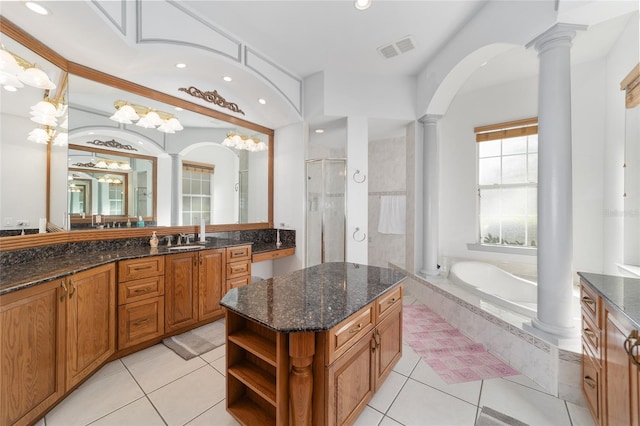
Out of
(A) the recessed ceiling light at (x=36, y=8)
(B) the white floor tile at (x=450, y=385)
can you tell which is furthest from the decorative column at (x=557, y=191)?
(A) the recessed ceiling light at (x=36, y=8)

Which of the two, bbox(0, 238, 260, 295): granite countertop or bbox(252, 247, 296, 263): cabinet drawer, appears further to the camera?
bbox(252, 247, 296, 263): cabinet drawer

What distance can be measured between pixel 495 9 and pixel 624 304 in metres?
2.37

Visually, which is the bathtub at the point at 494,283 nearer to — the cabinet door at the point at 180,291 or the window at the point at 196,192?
the cabinet door at the point at 180,291

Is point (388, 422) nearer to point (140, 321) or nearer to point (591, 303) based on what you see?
point (591, 303)

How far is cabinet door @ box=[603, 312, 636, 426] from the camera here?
1.04 metres

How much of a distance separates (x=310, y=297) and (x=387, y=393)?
99 centimetres

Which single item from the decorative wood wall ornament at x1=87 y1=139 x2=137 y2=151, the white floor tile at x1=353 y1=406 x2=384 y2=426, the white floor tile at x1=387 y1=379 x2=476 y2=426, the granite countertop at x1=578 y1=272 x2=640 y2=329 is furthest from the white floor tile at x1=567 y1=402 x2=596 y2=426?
the decorative wood wall ornament at x1=87 y1=139 x2=137 y2=151

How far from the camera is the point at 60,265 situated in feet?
5.66

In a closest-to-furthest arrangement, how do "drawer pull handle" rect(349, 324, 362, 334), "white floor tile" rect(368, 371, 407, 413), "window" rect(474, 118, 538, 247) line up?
"drawer pull handle" rect(349, 324, 362, 334) → "white floor tile" rect(368, 371, 407, 413) → "window" rect(474, 118, 538, 247)

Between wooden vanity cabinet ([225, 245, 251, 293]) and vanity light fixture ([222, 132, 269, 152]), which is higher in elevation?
vanity light fixture ([222, 132, 269, 152])

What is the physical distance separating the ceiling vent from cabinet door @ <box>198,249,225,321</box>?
114 inches

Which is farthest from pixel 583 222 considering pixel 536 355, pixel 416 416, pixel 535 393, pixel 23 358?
pixel 23 358

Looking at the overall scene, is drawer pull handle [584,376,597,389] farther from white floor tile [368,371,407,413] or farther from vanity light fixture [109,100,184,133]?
vanity light fixture [109,100,184,133]

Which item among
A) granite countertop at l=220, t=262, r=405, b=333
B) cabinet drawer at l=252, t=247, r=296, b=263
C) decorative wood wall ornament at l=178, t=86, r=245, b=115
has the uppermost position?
decorative wood wall ornament at l=178, t=86, r=245, b=115
